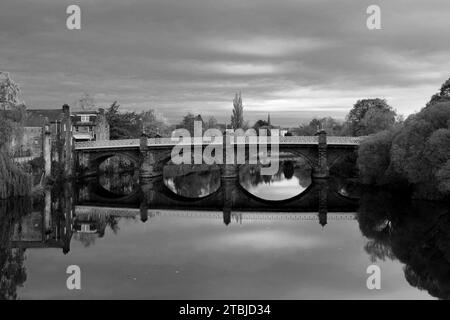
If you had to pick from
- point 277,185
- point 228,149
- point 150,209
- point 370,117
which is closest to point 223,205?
point 150,209

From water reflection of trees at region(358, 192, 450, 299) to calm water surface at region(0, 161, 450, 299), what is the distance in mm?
55

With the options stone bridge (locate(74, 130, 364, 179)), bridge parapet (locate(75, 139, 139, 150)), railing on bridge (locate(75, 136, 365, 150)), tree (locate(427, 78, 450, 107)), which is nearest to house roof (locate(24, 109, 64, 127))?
bridge parapet (locate(75, 139, 139, 150))

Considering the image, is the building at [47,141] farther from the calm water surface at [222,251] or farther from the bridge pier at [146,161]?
the calm water surface at [222,251]

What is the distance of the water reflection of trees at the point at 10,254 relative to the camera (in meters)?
21.2

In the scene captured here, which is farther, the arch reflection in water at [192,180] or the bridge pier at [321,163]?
the bridge pier at [321,163]

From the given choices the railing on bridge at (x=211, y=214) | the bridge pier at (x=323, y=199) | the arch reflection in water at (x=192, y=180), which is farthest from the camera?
the arch reflection in water at (x=192, y=180)

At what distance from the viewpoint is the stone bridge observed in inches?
2388

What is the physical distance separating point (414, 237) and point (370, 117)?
42.1 m

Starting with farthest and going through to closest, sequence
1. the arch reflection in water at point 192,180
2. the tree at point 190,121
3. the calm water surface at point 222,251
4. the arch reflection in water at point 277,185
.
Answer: the tree at point 190,121 < the arch reflection in water at point 192,180 < the arch reflection in water at point 277,185 < the calm water surface at point 222,251

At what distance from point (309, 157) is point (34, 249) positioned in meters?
40.8

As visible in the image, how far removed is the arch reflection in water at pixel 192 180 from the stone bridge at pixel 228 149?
2999 mm

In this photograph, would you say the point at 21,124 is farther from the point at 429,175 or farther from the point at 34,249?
the point at 429,175

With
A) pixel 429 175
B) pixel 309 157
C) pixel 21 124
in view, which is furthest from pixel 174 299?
pixel 309 157

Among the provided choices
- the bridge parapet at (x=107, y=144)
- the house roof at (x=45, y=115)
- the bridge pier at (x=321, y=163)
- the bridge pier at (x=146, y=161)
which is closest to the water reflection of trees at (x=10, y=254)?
the house roof at (x=45, y=115)
